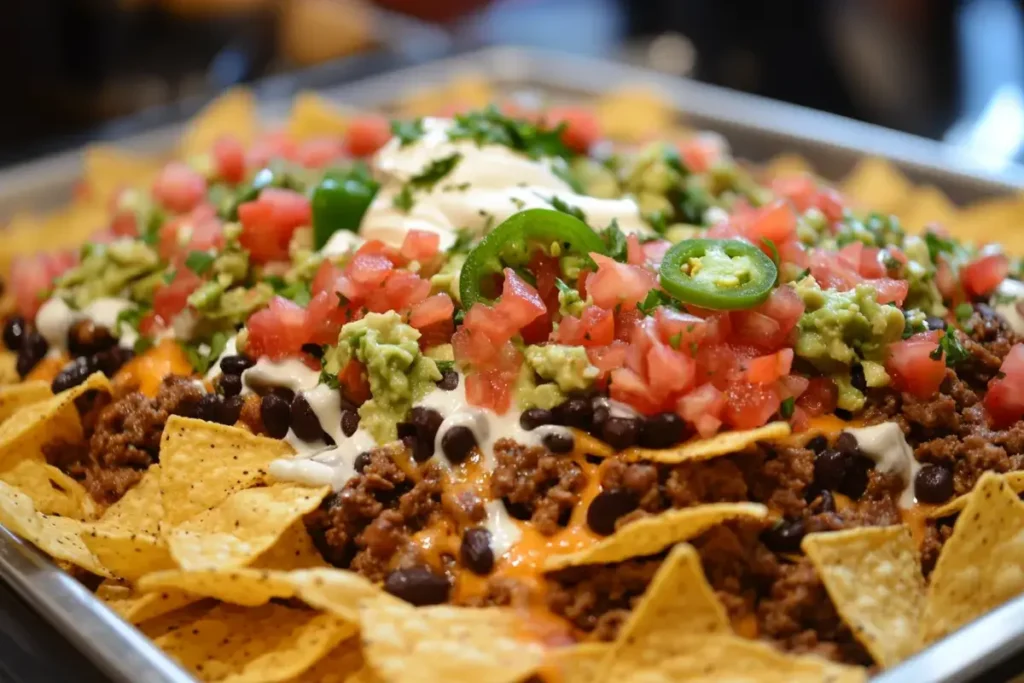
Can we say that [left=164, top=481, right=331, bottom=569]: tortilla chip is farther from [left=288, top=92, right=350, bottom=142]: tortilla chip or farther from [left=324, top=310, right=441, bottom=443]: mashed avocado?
[left=288, top=92, right=350, bottom=142]: tortilla chip

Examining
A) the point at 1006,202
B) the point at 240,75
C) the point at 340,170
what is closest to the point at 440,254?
the point at 340,170

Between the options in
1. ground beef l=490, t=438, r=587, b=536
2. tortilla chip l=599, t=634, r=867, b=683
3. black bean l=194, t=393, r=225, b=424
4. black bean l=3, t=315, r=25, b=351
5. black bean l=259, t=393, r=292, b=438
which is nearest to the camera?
tortilla chip l=599, t=634, r=867, b=683

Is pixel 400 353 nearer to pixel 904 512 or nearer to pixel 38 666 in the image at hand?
pixel 38 666

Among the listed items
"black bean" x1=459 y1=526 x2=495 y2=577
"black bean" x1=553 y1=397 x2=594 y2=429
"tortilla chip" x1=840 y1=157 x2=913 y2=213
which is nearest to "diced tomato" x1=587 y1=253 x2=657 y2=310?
"black bean" x1=553 y1=397 x2=594 y2=429

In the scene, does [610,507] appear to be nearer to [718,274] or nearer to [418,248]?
[718,274]

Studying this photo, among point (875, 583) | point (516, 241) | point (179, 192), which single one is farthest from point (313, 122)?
point (875, 583)

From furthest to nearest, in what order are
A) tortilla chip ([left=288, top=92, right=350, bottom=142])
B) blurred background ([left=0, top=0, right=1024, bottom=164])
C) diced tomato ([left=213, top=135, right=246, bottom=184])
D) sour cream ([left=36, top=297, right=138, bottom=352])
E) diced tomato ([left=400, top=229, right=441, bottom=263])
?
blurred background ([left=0, top=0, right=1024, bottom=164]) → tortilla chip ([left=288, top=92, right=350, bottom=142]) → diced tomato ([left=213, top=135, right=246, bottom=184]) → sour cream ([left=36, top=297, right=138, bottom=352]) → diced tomato ([left=400, top=229, right=441, bottom=263])

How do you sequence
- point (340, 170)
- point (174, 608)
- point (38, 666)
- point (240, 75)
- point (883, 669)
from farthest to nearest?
point (240, 75), point (340, 170), point (174, 608), point (38, 666), point (883, 669)
